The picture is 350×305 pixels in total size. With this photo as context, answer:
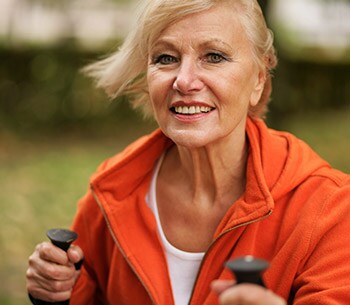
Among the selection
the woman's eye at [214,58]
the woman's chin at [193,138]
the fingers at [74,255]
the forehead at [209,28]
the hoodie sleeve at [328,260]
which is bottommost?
the fingers at [74,255]

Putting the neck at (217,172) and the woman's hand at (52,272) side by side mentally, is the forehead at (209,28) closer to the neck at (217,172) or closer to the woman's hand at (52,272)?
the neck at (217,172)

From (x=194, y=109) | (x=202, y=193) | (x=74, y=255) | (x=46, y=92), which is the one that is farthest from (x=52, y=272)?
(x=46, y=92)

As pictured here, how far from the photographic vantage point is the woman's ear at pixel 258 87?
2527 millimetres

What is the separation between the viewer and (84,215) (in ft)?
9.00

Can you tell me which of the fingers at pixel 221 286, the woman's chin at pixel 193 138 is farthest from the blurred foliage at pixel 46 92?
the fingers at pixel 221 286

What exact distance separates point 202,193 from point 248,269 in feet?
3.53

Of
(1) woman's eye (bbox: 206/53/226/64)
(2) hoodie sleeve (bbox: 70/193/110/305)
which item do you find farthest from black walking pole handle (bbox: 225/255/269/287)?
(2) hoodie sleeve (bbox: 70/193/110/305)

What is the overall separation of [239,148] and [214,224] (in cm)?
30

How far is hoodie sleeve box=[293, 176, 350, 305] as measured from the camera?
2.07 metres

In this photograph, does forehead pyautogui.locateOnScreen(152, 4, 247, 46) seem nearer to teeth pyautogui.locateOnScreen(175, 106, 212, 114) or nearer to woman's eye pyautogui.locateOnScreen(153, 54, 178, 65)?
woman's eye pyautogui.locateOnScreen(153, 54, 178, 65)

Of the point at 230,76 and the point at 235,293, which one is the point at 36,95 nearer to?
the point at 230,76

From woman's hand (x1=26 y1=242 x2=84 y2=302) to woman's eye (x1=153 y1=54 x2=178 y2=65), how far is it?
A: 730 millimetres

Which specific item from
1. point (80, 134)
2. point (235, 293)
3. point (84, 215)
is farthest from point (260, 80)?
point (80, 134)

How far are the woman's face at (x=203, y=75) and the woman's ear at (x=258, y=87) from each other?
0.39ft
